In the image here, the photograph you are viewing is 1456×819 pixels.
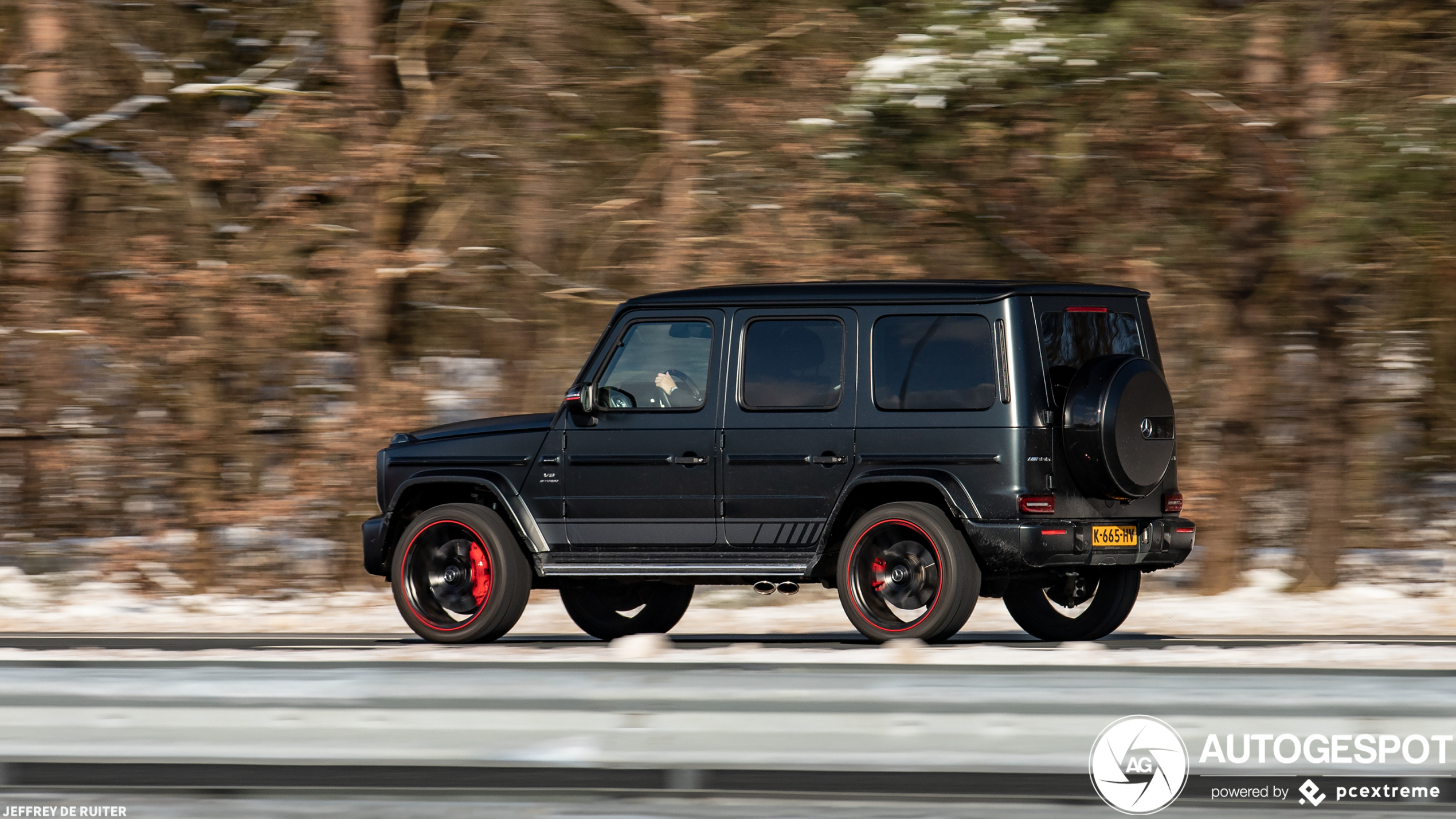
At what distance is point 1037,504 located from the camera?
8062 millimetres

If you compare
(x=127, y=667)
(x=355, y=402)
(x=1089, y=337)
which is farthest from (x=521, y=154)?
(x=127, y=667)

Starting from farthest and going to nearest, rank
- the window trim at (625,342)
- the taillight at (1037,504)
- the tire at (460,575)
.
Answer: the tire at (460,575) < the window trim at (625,342) < the taillight at (1037,504)

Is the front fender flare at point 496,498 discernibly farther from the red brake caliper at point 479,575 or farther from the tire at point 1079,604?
the tire at point 1079,604

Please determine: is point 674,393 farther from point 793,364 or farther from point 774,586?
point 774,586

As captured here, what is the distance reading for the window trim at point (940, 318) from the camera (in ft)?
26.9

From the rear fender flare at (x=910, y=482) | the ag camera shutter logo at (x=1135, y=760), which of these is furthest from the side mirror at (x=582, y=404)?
the ag camera shutter logo at (x=1135, y=760)

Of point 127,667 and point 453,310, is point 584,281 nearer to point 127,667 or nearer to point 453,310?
point 453,310

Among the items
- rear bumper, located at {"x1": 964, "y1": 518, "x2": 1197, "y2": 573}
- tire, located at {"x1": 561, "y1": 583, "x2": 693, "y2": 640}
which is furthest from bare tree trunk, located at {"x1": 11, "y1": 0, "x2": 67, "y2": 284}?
rear bumper, located at {"x1": 964, "y1": 518, "x2": 1197, "y2": 573}

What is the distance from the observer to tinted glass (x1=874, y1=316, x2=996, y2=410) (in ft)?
27.1

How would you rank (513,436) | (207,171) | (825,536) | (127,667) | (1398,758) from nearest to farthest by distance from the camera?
(1398,758) → (127,667) → (825,536) → (513,436) → (207,171)

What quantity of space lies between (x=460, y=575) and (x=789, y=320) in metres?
2.17

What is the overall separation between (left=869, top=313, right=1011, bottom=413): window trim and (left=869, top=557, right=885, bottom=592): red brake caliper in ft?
2.38

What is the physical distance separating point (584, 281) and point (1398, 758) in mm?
11167

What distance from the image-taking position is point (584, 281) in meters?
15.5
